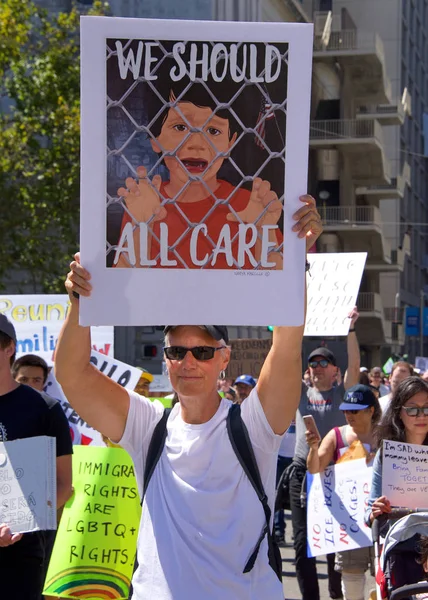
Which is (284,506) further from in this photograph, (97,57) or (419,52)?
(419,52)

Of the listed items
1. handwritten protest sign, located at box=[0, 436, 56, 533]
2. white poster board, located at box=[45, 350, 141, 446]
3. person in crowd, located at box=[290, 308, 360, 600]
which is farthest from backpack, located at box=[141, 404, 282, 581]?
person in crowd, located at box=[290, 308, 360, 600]

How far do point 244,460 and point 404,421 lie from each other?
2.82 m

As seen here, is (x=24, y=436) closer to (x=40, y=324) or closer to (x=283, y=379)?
(x=283, y=379)

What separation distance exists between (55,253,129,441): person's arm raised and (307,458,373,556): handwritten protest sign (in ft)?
13.6

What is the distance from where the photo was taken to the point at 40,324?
32.6ft

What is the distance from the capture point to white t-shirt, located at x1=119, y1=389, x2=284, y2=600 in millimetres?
3523

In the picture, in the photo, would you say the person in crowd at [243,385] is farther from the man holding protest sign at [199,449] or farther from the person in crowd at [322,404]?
the man holding protest sign at [199,449]

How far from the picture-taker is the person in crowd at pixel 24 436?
15.9 feet

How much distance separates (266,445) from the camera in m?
3.68

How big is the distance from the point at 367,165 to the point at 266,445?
4370 centimetres

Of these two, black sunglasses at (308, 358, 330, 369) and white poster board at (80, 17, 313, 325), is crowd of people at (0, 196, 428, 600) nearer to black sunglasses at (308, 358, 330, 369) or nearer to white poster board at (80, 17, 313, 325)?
white poster board at (80, 17, 313, 325)

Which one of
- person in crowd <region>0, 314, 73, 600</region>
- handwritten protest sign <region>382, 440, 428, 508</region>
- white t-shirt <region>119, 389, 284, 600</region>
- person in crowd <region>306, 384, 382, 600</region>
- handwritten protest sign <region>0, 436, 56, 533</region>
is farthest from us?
person in crowd <region>306, 384, 382, 600</region>

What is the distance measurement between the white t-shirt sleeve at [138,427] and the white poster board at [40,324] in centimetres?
581

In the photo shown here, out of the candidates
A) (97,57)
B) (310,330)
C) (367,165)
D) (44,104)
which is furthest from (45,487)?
(367,165)
